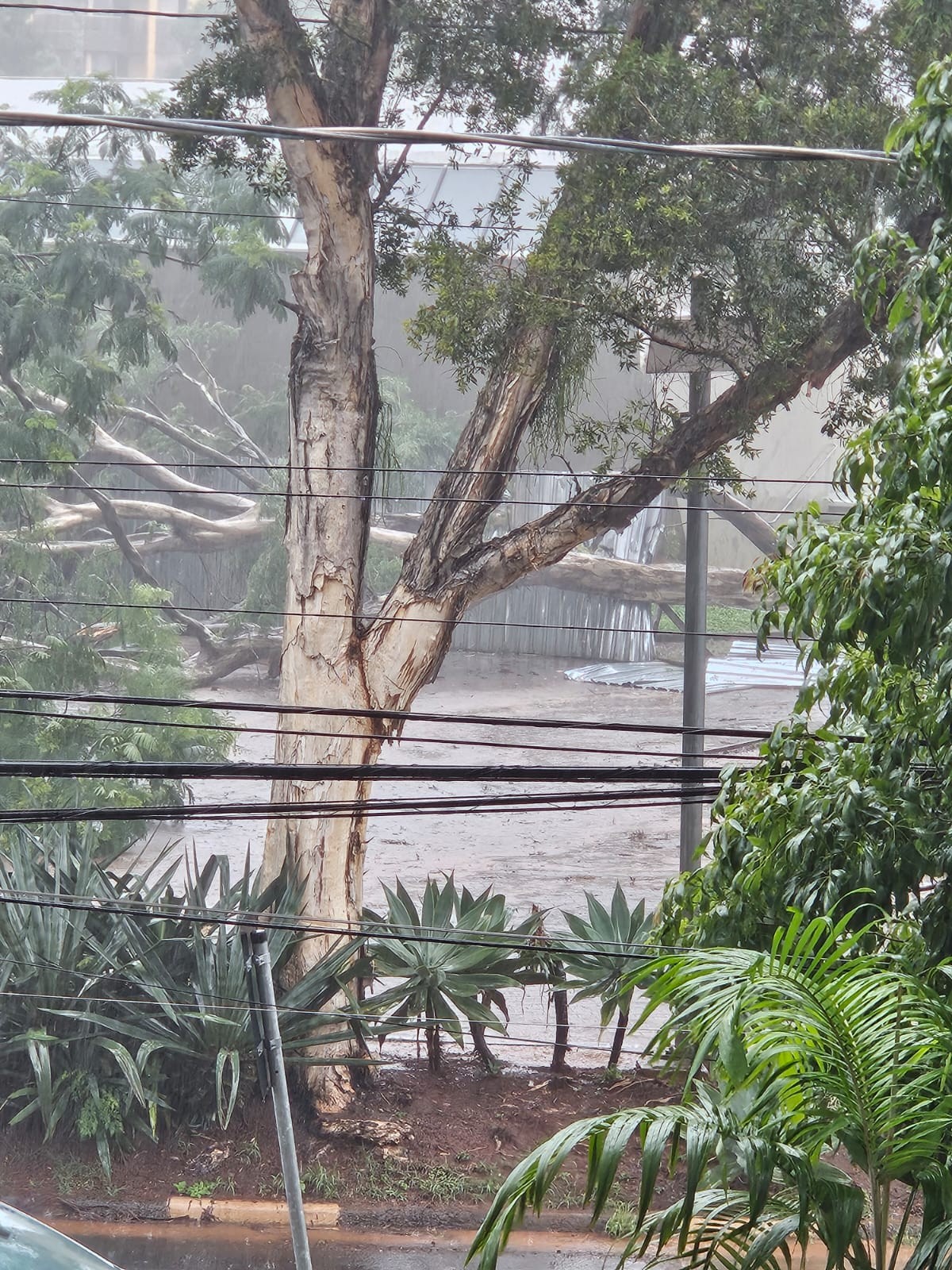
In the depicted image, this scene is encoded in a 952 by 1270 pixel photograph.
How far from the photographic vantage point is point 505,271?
894 centimetres

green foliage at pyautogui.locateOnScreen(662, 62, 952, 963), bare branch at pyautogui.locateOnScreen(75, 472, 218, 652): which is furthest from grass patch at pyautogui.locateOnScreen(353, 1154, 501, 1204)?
bare branch at pyautogui.locateOnScreen(75, 472, 218, 652)

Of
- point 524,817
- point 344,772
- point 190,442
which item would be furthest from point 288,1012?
point 190,442

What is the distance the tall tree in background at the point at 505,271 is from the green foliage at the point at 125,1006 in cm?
55

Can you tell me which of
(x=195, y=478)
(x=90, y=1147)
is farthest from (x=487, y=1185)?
(x=195, y=478)

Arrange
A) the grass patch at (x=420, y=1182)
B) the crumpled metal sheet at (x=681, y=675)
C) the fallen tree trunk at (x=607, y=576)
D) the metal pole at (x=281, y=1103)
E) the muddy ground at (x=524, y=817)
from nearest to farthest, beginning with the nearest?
the metal pole at (x=281, y=1103) < the grass patch at (x=420, y=1182) < the muddy ground at (x=524, y=817) < the fallen tree trunk at (x=607, y=576) < the crumpled metal sheet at (x=681, y=675)

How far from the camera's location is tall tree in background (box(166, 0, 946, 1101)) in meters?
8.37

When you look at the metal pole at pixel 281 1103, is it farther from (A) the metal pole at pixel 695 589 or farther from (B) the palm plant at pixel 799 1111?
(A) the metal pole at pixel 695 589

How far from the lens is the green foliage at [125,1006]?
8.52m

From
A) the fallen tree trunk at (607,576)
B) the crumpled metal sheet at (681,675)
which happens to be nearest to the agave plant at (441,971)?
the fallen tree trunk at (607,576)

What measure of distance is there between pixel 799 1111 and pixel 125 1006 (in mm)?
6789

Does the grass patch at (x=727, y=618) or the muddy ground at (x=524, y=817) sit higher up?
the grass patch at (x=727, y=618)

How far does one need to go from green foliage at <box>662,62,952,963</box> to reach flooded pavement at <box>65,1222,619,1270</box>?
4902 millimetres

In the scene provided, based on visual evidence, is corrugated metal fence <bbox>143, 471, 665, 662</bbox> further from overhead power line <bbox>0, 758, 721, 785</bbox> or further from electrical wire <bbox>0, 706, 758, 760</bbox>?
overhead power line <bbox>0, 758, 721, 785</bbox>

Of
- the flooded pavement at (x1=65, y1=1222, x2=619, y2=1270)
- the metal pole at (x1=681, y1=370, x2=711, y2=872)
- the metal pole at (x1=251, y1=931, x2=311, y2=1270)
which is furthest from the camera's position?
the metal pole at (x1=681, y1=370, x2=711, y2=872)
